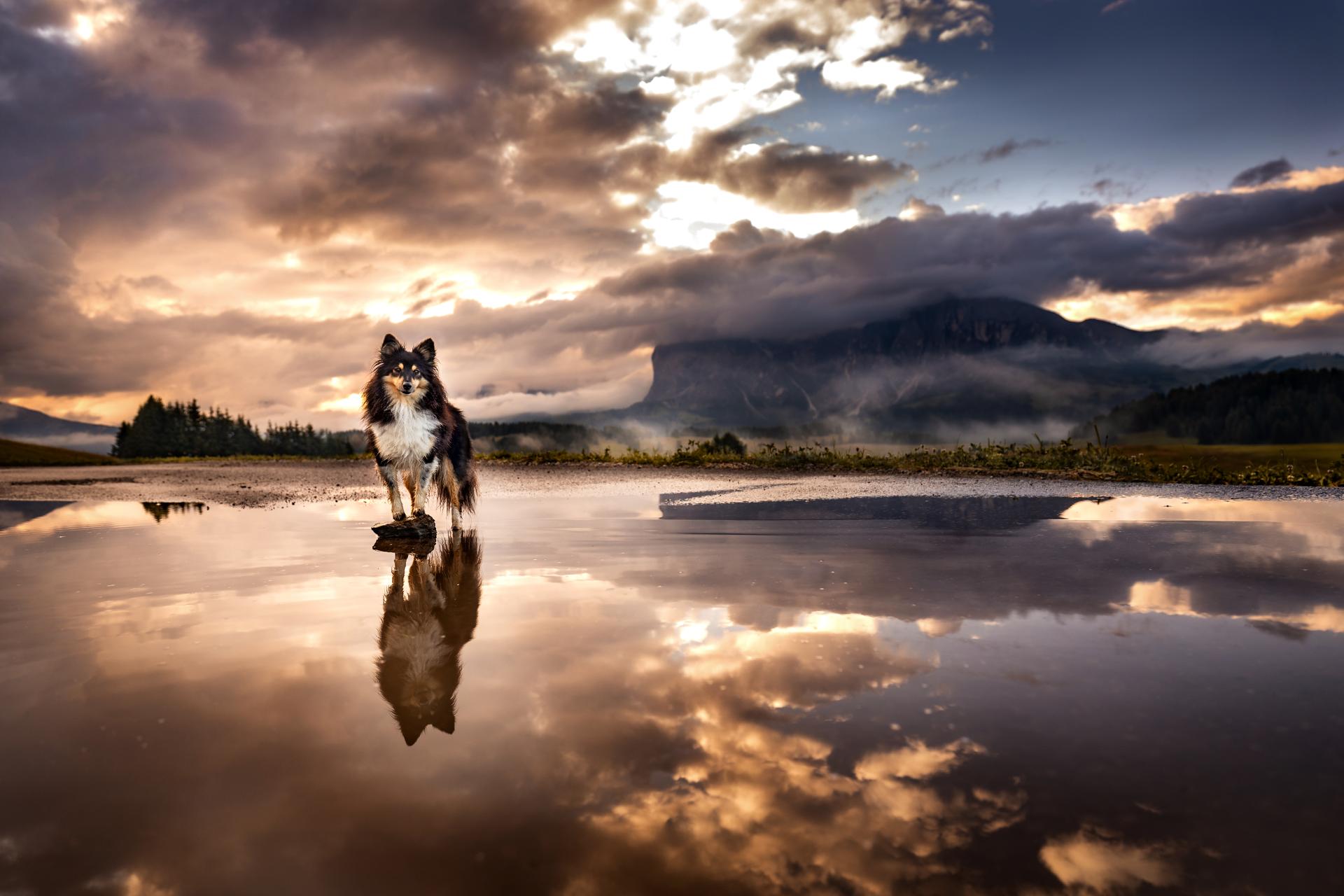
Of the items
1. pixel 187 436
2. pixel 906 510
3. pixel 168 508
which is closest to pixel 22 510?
pixel 168 508

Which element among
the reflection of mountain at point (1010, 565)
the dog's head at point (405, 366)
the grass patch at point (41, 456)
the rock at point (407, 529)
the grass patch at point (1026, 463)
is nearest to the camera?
the reflection of mountain at point (1010, 565)

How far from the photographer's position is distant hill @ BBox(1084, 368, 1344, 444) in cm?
11894

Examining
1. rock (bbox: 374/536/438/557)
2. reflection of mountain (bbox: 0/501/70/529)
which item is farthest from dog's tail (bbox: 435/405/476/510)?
reflection of mountain (bbox: 0/501/70/529)

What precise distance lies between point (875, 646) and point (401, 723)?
3.11 meters

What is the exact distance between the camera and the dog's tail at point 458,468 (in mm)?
11898

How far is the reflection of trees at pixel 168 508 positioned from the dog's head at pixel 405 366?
529 centimetres

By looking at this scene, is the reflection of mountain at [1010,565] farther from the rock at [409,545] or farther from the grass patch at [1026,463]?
the grass patch at [1026,463]

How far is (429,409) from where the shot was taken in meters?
11.2

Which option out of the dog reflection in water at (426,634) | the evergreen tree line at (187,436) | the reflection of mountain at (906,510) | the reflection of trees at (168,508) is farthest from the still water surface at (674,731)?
the evergreen tree line at (187,436)

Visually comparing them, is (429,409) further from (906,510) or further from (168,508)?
(906,510)

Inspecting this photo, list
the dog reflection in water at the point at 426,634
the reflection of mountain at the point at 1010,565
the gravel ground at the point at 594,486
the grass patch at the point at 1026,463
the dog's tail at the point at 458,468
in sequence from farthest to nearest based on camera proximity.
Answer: the grass patch at the point at 1026,463 → the gravel ground at the point at 594,486 → the dog's tail at the point at 458,468 → the reflection of mountain at the point at 1010,565 → the dog reflection in water at the point at 426,634

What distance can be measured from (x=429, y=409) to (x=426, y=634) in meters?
6.63

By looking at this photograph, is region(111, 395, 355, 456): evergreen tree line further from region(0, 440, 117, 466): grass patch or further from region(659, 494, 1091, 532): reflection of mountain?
region(659, 494, 1091, 532): reflection of mountain

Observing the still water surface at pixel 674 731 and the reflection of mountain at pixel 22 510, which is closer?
the still water surface at pixel 674 731
